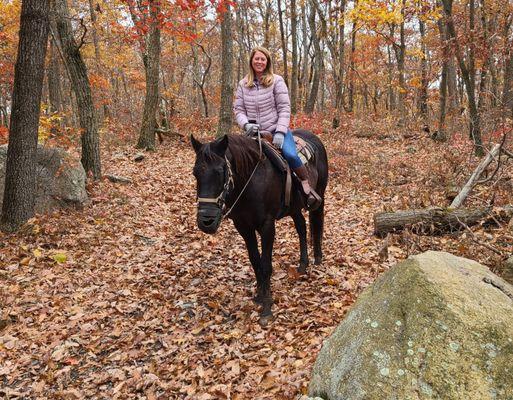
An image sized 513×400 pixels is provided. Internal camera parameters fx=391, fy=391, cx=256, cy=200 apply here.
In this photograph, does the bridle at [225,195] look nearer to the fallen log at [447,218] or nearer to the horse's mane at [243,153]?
the horse's mane at [243,153]

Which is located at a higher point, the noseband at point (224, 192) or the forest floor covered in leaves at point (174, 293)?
the noseband at point (224, 192)

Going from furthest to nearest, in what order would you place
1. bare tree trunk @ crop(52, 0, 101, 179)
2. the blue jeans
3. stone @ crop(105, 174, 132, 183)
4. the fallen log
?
1. stone @ crop(105, 174, 132, 183)
2. bare tree trunk @ crop(52, 0, 101, 179)
3. the fallen log
4. the blue jeans

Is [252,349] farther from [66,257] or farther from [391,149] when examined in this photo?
[391,149]

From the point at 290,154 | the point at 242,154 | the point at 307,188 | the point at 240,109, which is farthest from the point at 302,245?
the point at 240,109

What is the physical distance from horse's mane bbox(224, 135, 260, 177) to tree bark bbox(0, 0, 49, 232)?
5.27 meters

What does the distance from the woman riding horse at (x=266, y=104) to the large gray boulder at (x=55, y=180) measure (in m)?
5.47

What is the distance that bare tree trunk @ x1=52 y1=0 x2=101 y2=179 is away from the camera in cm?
1065

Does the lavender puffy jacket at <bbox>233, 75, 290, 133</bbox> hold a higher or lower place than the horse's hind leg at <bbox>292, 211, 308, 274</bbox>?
higher

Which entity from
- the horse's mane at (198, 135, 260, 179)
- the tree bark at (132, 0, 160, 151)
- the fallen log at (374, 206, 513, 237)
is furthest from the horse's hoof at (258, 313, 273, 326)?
the tree bark at (132, 0, 160, 151)

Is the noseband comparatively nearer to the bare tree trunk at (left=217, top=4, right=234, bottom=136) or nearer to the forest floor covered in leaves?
the forest floor covered in leaves

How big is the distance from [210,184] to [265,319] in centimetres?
215

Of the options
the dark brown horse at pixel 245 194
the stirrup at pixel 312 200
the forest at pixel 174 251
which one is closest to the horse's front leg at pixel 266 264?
the dark brown horse at pixel 245 194

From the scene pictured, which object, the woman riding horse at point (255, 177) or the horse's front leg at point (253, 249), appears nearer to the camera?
the woman riding horse at point (255, 177)

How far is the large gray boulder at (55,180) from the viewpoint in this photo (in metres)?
9.02
